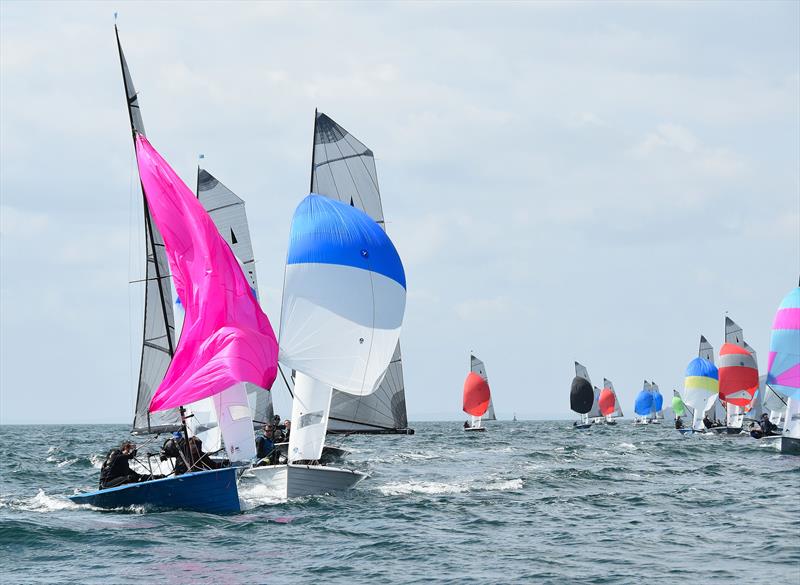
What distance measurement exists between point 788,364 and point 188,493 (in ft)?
103

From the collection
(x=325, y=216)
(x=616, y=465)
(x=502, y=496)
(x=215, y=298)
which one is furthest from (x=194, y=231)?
(x=616, y=465)

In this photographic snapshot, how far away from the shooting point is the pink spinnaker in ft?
79.4

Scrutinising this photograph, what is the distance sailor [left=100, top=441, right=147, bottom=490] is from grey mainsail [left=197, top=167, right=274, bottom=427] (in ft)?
61.0

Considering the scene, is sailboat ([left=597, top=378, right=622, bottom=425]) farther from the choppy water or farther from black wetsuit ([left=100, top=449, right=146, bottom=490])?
black wetsuit ([left=100, top=449, right=146, bottom=490])

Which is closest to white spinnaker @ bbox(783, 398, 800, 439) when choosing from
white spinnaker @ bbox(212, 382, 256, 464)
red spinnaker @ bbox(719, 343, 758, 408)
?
red spinnaker @ bbox(719, 343, 758, 408)

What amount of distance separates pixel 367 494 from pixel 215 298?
27.6 feet

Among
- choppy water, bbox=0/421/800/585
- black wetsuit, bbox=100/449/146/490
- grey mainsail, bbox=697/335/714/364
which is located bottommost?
choppy water, bbox=0/421/800/585

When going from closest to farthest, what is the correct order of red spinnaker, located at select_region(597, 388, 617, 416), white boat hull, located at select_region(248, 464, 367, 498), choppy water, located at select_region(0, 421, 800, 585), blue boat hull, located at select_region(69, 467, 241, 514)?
choppy water, located at select_region(0, 421, 800, 585)
blue boat hull, located at select_region(69, 467, 241, 514)
white boat hull, located at select_region(248, 464, 367, 498)
red spinnaker, located at select_region(597, 388, 617, 416)

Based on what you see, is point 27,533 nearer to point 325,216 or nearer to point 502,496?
point 325,216

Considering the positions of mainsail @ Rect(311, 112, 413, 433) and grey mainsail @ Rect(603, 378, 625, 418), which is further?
grey mainsail @ Rect(603, 378, 625, 418)

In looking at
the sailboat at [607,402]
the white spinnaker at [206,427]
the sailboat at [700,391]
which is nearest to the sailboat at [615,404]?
the sailboat at [607,402]

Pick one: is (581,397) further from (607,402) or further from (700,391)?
(700,391)

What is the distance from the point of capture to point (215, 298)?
2503 centimetres

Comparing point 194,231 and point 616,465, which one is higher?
point 194,231
